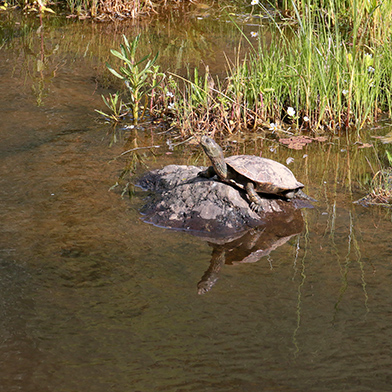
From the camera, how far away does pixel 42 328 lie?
133 inches

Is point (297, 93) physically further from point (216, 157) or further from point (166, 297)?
point (166, 297)

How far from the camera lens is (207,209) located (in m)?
4.70

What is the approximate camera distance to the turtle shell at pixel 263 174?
4.66 m

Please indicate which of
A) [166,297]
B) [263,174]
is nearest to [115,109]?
[263,174]

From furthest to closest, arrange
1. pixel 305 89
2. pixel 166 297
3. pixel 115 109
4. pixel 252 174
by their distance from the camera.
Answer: pixel 115 109, pixel 305 89, pixel 252 174, pixel 166 297

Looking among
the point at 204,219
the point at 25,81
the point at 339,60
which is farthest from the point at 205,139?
the point at 25,81

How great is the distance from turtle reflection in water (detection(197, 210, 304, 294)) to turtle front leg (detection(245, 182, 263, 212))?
17 centimetres

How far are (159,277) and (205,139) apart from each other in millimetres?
1466

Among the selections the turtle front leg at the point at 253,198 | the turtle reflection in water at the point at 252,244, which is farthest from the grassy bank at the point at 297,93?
the turtle reflection in water at the point at 252,244

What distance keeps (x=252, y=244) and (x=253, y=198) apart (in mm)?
478

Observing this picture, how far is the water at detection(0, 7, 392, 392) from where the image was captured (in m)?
3.07

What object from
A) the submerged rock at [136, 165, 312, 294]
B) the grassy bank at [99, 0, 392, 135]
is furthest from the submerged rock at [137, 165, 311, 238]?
the grassy bank at [99, 0, 392, 135]

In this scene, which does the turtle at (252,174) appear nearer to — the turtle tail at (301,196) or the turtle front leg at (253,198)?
the turtle front leg at (253,198)

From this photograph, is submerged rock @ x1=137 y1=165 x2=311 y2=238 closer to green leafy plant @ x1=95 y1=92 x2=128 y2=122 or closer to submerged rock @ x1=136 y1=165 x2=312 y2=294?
submerged rock @ x1=136 y1=165 x2=312 y2=294
